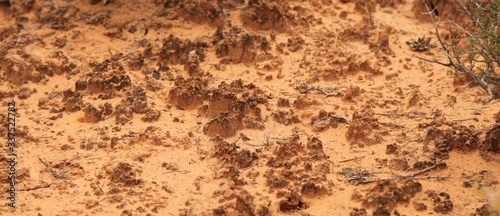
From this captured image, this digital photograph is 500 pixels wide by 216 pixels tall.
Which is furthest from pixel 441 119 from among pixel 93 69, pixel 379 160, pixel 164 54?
pixel 93 69

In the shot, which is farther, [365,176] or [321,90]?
[321,90]

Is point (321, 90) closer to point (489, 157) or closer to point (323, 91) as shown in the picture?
point (323, 91)

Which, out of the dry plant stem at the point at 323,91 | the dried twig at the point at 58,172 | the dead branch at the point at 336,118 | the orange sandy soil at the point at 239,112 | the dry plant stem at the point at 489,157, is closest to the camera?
the orange sandy soil at the point at 239,112

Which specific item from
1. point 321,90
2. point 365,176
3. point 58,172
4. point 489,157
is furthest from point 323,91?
point 58,172

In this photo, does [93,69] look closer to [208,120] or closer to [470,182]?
[208,120]

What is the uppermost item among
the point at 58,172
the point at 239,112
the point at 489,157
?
the point at 489,157

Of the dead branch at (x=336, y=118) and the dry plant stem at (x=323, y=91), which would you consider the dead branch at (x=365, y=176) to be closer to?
the dead branch at (x=336, y=118)

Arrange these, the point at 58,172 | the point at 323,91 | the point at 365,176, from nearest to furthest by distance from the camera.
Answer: the point at 365,176 → the point at 58,172 → the point at 323,91

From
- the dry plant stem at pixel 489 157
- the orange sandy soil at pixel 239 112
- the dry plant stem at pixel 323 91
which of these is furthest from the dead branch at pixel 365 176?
the dry plant stem at pixel 323 91
